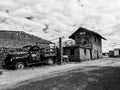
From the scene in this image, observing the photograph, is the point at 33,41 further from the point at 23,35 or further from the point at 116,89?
the point at 116,89

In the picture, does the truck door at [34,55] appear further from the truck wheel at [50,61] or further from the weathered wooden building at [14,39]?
the weathered wooden building at [14,39]

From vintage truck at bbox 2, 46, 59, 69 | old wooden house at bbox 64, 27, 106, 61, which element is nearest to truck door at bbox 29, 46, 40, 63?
vintage truck at bbox 2, 46, 59, 69

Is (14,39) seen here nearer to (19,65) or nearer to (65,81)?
(19,65)

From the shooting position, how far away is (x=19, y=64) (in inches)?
513

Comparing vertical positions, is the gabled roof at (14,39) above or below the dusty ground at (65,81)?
above

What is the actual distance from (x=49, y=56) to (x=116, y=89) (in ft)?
36.0

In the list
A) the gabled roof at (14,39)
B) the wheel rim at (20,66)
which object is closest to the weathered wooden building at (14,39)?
the gabled roof at (14,39)

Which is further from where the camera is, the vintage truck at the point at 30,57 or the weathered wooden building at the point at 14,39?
the weathered wooden building at the point at 14,39

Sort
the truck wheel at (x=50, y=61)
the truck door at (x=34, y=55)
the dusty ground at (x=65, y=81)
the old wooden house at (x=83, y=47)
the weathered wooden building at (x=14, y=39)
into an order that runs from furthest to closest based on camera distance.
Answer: the old wooden house at (x=83, y=47) < the weathered wooden building at (x=14, y=39) < the truck wheel at (x=50, y=61) < the truck door at (x=34, y=55) < the dusty ground at (x=65, y=81)

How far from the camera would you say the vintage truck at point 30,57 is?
12914 mm

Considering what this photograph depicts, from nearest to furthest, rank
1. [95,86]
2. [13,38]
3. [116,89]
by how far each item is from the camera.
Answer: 1. [116,89]
2. [95,86]
3. [13,38]

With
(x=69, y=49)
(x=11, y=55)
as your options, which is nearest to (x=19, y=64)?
(x=11, y=55)

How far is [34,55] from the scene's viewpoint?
1433 cm

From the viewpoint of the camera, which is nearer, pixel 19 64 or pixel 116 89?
pixel 116 89
